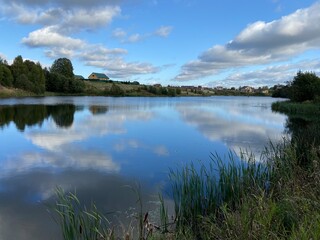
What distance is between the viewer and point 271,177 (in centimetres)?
705

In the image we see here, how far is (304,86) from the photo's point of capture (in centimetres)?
4281

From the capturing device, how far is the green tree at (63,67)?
93.1m

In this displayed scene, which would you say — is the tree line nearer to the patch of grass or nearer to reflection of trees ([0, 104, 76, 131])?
reflection of trees ([0, 104, 76, 131])

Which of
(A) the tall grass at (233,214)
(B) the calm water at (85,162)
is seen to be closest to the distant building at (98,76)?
(B) the calm water at (85,162)

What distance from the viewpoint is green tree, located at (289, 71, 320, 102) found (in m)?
41.7

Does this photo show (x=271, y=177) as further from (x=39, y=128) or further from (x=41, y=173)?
(x=39, y=128)

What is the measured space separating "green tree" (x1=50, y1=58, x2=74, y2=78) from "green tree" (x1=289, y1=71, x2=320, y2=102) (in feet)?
218

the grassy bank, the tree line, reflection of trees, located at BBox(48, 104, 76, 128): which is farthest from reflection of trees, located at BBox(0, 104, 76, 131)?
the tree line

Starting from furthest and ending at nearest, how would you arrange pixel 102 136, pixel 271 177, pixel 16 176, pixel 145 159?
pixel 102 136 < pixel 145 159 < pixel 16 176 < pixel 271 177

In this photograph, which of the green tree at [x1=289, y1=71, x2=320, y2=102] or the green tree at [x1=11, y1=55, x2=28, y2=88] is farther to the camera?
the green tree at [x1=11, y1=55, x2=28, y2=88]

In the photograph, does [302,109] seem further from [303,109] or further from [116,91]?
[116,91]

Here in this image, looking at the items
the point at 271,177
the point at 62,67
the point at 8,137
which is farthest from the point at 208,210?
the point at 62,67

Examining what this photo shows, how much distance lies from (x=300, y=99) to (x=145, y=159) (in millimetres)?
38697

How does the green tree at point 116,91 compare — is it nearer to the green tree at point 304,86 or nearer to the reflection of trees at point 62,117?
the green tree at point 304,86
